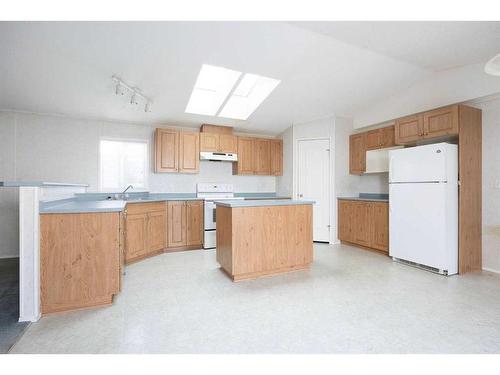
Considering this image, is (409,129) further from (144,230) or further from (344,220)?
(144,230)

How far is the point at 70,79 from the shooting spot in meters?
3.11

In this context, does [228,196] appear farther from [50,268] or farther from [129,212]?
[50,268]

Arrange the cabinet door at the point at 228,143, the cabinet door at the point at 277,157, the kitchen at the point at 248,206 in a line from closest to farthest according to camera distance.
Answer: the kitchen at the point at 248,206 → the cabinet door at the point at 228,143 → the cabinet door at the point at 277,157

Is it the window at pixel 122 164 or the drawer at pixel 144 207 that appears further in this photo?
the window at pixel 122 164

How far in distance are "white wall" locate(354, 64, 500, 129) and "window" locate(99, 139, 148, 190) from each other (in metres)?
4.31

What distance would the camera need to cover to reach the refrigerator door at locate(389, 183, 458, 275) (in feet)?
9.89

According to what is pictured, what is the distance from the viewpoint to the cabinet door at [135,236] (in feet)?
11.2

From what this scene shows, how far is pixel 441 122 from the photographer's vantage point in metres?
3.22

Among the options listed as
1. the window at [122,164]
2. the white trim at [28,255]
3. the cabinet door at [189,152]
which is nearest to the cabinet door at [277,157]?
the cabinet door at [189,152]

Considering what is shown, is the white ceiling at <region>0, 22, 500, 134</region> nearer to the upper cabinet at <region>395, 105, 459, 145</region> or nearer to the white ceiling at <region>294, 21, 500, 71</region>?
the white ceiling at <region>294, 21, 500, 71</region>

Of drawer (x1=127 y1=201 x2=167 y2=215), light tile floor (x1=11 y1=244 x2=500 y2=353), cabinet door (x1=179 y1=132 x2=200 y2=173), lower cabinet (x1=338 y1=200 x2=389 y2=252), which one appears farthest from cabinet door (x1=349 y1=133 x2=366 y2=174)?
drawer (x1=127 y1=201 x2=167 y2=215)

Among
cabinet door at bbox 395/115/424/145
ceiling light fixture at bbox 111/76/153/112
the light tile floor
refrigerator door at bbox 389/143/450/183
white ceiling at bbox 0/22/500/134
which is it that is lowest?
the light tile floor

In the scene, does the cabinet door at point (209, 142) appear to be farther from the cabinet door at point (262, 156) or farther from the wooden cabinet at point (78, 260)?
the wooden cabinet at point (78, 260)
